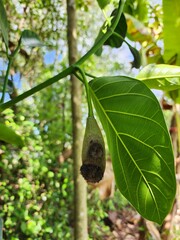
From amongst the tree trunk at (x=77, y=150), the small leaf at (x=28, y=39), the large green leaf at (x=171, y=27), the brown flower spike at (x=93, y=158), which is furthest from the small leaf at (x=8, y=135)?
the tree trunk at (x=77, y=150)

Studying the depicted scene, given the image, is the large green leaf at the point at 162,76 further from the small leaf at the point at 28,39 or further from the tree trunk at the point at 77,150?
the tree trunk at the point at 77,150

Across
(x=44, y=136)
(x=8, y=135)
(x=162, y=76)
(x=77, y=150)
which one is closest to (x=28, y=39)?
(x=8, y=135)

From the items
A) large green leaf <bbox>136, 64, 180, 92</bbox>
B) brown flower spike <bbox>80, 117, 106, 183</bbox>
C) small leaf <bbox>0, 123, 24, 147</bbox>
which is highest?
large green leaf <bbox>136, 64, 180, 92</bbox>

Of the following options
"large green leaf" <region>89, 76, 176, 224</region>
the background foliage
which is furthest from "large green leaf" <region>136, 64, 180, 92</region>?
the background foliage

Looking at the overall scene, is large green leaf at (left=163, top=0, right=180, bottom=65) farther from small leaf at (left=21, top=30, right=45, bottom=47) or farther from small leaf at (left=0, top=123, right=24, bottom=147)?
small leaf at (left=0, top=123, right=24, bottom=147)

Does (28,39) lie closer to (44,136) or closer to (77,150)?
(77,150)

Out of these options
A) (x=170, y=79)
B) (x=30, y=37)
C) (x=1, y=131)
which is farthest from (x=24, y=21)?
(x=170, y=79)
